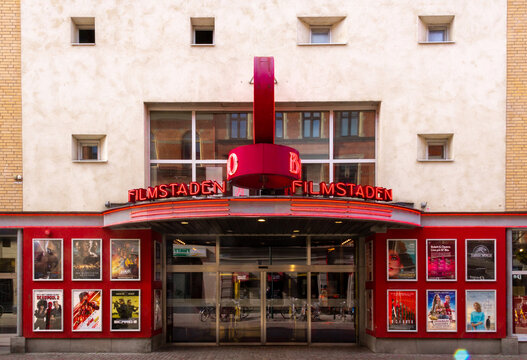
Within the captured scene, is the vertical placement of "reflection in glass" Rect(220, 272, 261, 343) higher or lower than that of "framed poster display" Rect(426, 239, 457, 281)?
lower

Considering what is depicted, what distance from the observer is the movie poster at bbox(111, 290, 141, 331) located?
13445 millimetres

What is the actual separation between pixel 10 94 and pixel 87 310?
669 centimetres

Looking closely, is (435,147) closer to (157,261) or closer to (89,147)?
(157,261)

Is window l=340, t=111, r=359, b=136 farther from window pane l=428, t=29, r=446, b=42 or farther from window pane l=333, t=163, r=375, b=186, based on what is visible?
window pane l=428, t=29, r=446, b=42

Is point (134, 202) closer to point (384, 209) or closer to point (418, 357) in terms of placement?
point (384, 209)

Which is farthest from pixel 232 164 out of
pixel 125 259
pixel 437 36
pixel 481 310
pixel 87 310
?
pixel 481 310

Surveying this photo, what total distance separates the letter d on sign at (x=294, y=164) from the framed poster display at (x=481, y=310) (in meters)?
6.37

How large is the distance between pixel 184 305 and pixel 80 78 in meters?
7.50

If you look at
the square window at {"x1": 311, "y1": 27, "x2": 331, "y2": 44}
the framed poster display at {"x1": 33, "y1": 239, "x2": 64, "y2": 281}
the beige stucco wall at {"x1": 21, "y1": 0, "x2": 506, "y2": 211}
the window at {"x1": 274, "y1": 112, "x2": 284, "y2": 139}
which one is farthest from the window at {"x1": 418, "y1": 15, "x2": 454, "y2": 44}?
the framed poster display at {"x1": 33, "y1": 239, "x2": 64, "y2": 281}

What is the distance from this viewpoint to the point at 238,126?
14422mm

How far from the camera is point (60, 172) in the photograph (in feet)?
45.3

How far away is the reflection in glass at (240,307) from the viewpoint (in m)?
14.7

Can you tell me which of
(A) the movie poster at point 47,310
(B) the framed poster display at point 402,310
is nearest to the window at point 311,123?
(B) the framed poster display at point 402,310

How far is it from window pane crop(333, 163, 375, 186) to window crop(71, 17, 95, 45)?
8229 millimetres
